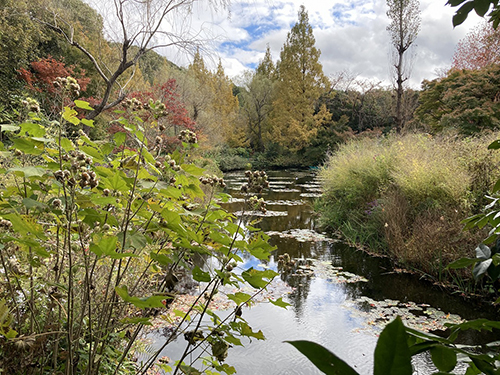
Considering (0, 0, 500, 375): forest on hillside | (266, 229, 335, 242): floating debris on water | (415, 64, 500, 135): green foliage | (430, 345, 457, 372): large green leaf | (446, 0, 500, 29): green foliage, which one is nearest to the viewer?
(430, 345, 457, 372): large green leaf

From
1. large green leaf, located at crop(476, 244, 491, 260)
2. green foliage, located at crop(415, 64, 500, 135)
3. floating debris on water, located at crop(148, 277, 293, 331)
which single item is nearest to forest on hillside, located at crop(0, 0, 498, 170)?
green foliage, located at crop(415, 64, 500, 135)

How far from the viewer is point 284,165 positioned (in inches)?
851

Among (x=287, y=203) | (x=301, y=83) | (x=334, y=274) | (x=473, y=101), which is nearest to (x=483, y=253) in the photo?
(x=334, y=274)

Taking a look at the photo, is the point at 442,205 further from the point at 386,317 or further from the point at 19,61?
the point at 19,61

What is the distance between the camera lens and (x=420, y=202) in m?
5.07

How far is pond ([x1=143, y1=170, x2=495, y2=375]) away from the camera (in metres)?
2.73

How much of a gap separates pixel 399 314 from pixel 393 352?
3.75 m

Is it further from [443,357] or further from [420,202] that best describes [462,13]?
[420,202]

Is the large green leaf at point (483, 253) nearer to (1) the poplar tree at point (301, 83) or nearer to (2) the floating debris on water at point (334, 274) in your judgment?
(2) the floating debris on water at point (334, 274)

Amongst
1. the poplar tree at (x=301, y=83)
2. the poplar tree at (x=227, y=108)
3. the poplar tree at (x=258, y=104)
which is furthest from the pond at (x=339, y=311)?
the poplar tree at (x=258, y=104)

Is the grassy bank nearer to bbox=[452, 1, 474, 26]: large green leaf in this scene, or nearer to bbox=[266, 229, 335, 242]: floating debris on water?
bbox=[266, 229, 335, 242]: floating debris on water

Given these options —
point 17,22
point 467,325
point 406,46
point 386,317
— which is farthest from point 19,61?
point 406,46

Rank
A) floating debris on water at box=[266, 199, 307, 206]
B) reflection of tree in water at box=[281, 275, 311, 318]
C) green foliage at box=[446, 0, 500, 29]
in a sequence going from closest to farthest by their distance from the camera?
green foliage at box=[446, 0, 500, 29] < reflection of tree in water at box=[281, 275, 311, 318] < floating debris on water at box=[266, 199, 307, 206]

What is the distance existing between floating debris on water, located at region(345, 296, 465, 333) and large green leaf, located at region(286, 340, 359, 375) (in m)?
3.22
